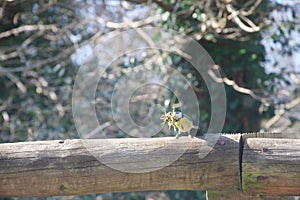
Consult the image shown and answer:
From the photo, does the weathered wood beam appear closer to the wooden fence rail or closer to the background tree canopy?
the wooden fence rail

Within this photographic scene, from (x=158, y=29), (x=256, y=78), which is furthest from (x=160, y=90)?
(x=256, y=78)

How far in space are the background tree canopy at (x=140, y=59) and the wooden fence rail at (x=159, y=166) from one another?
6.79 feet

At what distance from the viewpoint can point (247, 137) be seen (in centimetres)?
176

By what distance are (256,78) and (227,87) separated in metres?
0.24

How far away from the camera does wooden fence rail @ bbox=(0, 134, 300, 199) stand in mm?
1693

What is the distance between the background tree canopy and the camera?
13.6 ft

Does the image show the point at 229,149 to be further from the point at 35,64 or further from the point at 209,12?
the point at 35,64

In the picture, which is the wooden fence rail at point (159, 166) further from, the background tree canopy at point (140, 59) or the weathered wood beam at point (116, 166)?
the background tree canopy at point (140, 59)

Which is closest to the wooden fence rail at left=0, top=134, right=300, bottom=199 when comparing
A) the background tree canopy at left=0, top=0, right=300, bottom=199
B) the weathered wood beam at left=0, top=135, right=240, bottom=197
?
the weathered wood beam at left=0, top=135, right=240, bottom=197

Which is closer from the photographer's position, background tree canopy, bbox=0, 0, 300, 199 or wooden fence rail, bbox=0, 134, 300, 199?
wooden fence rail, bbox=0, 134, 300, 199

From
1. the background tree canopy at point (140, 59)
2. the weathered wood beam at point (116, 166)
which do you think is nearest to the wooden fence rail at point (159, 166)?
the weathered wood beam at point (116, 166)

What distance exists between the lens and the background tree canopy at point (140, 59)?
416cm

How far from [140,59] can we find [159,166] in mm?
2824

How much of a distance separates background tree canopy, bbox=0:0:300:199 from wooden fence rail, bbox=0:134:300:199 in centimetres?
207
